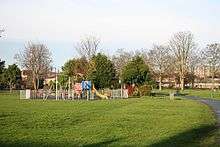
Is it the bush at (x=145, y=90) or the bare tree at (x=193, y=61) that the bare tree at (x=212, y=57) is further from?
the bush at (x=145, y=90)

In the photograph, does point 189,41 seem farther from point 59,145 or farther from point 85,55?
point 59,145

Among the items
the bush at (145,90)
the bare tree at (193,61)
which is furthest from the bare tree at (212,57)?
the bush at (145,90)

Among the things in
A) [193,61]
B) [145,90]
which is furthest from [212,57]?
[145,90]

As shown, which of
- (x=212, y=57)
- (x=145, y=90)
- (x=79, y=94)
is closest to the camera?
(x=79, y=94)

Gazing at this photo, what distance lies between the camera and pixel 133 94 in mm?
68125

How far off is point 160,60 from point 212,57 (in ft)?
40.5

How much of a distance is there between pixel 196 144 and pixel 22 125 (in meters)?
8.14

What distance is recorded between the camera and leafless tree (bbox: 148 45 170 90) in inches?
4141

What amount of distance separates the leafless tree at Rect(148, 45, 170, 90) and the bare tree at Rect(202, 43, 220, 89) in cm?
911

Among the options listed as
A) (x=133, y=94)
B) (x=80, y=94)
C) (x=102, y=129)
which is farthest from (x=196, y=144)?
(x=133, y=94)

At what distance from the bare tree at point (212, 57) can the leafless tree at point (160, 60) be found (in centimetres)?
911

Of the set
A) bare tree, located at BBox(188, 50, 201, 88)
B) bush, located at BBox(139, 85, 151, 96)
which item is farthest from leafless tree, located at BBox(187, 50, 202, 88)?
bush, located at BBox(139, 85, 151, 96)

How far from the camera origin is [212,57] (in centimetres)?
10262

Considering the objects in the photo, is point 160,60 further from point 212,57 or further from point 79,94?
point 79,94
